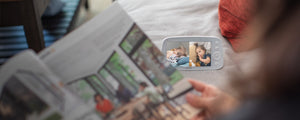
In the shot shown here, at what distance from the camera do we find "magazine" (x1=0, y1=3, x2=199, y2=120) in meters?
0.45

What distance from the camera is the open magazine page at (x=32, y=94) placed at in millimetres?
441

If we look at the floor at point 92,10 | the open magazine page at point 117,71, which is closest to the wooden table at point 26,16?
the open magazine page at point 117,71

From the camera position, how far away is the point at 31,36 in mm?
1023

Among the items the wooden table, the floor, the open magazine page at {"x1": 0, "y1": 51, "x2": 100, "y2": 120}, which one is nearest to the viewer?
the open magazine page at {"x1": 0, "y1": 51, "x2": 100, "y2": 120}

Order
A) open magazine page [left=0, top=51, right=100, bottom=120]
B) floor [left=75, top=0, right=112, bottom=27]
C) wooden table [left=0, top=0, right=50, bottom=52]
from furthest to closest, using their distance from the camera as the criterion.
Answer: floor [left=75, top=0, right=112, bottom=27] → wooden table [left=0, top=0, right=50, bottom=52] → open magazine page [left=0, top=51, right=100, bottom=120]

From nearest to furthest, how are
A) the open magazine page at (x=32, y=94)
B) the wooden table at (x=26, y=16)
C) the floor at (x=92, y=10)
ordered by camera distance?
1. the open magazine page at (x=32, y=94)
2. the wooden table at (x=26, y=16)
3. the floor at (x=92, y=10)

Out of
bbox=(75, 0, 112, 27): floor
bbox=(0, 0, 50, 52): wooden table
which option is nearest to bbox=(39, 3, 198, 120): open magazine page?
bbox=(0, 0, 50, 52): wooden table

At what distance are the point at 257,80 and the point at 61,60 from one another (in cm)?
34

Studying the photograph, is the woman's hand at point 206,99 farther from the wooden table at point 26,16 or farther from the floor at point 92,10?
the floor at point 92,10

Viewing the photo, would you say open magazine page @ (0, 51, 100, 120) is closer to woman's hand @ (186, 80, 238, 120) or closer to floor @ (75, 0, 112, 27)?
woman's hand @ (186, 80, 238, 120)

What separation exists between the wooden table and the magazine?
1.77 feet

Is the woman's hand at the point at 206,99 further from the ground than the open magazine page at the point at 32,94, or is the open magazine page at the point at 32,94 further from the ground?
the open magazine page at the point at 32,94

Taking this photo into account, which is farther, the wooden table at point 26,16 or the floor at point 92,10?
the floor at point 92,10

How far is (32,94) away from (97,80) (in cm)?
13
